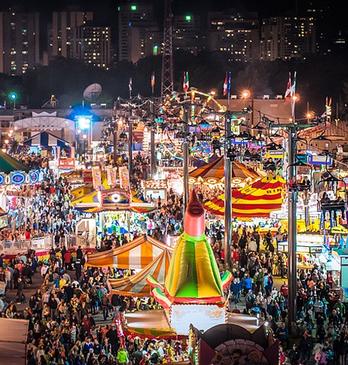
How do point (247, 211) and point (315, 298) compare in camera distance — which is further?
point (247, 211)

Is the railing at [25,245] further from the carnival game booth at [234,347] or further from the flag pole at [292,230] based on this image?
Result: the carnival game booth at [234,347]

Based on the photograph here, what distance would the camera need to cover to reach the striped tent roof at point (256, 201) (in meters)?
32.6

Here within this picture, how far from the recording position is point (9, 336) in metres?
12.5

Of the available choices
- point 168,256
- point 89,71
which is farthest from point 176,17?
point 168,256

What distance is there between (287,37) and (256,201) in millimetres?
151552

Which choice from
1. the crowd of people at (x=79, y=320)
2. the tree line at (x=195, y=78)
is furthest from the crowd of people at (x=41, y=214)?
the tree line at (x=195, y=78)

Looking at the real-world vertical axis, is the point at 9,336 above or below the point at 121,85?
below

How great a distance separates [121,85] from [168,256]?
129862mm

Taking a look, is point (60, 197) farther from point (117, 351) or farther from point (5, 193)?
point (117, 351)

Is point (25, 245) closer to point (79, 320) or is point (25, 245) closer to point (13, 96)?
point (79, 320)

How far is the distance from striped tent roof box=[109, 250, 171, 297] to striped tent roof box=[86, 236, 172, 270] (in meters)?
1.79

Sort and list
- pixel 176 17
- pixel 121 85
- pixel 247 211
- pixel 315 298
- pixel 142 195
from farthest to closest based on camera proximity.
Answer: pixel 176 17, pixel 121 85, pixel 142 195, pixel 247 211, pixel 315 298

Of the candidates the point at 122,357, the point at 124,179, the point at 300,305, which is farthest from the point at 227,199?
the point at 122,357

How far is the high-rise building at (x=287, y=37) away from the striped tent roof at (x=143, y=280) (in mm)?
152495
